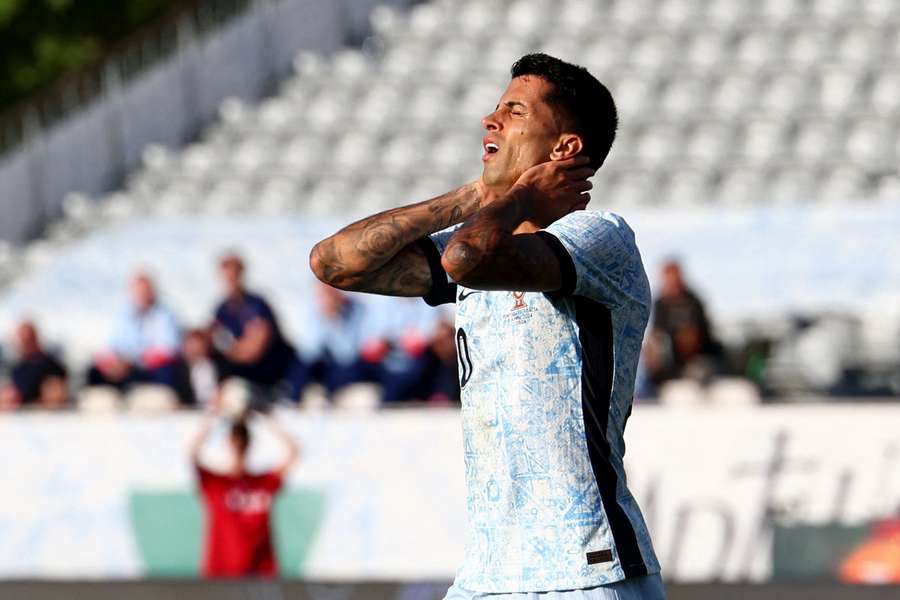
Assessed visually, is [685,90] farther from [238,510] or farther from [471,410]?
[471,410]

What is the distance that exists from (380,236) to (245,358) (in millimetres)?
6101

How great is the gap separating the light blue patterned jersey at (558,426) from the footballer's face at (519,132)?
6.7 inches

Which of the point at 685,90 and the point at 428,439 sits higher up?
the point at 685,90

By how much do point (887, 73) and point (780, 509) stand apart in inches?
309

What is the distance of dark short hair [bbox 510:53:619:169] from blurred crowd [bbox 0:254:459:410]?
573 cm

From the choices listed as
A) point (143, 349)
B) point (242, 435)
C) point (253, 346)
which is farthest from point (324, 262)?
point (143, 349)

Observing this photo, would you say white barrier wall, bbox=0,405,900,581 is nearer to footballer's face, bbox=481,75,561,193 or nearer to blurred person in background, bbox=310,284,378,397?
blurred person in background, bbox=310,284,378,397

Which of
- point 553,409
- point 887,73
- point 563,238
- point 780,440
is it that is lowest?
point 780,440

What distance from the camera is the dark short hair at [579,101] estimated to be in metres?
3.19

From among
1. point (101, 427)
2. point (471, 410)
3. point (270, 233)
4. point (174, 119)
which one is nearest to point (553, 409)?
point (471, 410)

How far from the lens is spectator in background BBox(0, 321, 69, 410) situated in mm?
10023

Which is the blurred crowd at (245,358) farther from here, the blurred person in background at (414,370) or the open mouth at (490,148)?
the open mouth at (490,148)

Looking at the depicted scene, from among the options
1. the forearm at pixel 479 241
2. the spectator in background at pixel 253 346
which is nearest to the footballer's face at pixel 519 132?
the forearm at pixel 479 241

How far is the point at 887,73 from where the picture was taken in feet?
49.1
